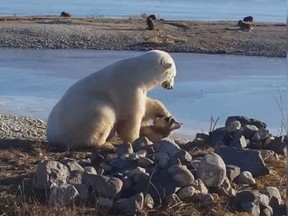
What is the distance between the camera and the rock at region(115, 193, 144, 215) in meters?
6.04

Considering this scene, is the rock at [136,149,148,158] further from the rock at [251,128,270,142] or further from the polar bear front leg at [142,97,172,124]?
the polar bear front leg at [142,97,172,124]

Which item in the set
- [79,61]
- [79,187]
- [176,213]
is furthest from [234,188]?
[79,61]

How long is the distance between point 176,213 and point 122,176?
24.4 inches

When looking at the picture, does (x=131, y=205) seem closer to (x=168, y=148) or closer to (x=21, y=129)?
(x=168, y=148)

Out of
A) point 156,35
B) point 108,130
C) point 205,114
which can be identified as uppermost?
point 108,130

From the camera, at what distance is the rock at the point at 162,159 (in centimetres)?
674

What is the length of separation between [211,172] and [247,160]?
0.80 metres

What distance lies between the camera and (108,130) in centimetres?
888

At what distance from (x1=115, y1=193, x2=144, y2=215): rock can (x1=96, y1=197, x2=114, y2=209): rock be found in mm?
53

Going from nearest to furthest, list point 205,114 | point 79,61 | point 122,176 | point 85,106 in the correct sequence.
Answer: point 122,176 → point 85,106 → point 205,114 → point 79,61

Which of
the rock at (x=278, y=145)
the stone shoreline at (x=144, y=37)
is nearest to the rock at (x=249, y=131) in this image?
the rock at (x=278, y=145)

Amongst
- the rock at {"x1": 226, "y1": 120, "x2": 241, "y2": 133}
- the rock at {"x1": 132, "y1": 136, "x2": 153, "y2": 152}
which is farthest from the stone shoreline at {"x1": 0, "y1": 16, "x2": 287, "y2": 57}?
the rock at {"x1": 132, "y1": 136, "x2": 153, "y2": 152}

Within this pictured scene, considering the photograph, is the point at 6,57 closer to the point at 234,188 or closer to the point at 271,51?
the point at 271,51

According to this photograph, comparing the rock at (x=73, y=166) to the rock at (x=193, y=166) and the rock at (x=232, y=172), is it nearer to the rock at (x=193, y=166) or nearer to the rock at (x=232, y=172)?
the rock at (x=193, y=166)
